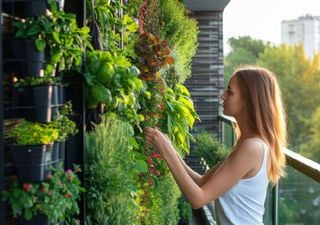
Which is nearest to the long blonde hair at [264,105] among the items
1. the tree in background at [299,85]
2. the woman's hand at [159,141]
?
the woman's hand at [159,141]

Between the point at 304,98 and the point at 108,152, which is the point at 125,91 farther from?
the point at 304,98

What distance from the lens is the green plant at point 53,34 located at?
1.28m

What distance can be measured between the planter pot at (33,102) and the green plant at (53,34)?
0.08 m

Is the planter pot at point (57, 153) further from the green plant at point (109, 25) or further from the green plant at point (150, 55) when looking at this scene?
the green plant at point (150, 55)

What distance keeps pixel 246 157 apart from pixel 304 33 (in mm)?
30301

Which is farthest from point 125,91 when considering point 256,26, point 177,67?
point 256,26

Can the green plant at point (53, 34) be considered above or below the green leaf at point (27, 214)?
above

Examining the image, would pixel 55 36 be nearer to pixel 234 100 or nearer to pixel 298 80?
pixel 234 100

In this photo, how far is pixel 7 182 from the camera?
1.30m

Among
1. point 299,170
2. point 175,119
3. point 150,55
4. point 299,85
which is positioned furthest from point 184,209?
point 299,85

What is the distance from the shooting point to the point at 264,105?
183 cm

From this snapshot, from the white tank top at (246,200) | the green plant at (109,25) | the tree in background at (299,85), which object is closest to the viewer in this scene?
the white tank top at (246,200)

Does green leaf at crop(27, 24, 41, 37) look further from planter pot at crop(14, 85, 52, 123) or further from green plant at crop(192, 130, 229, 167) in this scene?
green plant at crop(192, 130, 229, 167)

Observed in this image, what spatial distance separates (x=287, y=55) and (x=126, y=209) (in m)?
30.3
